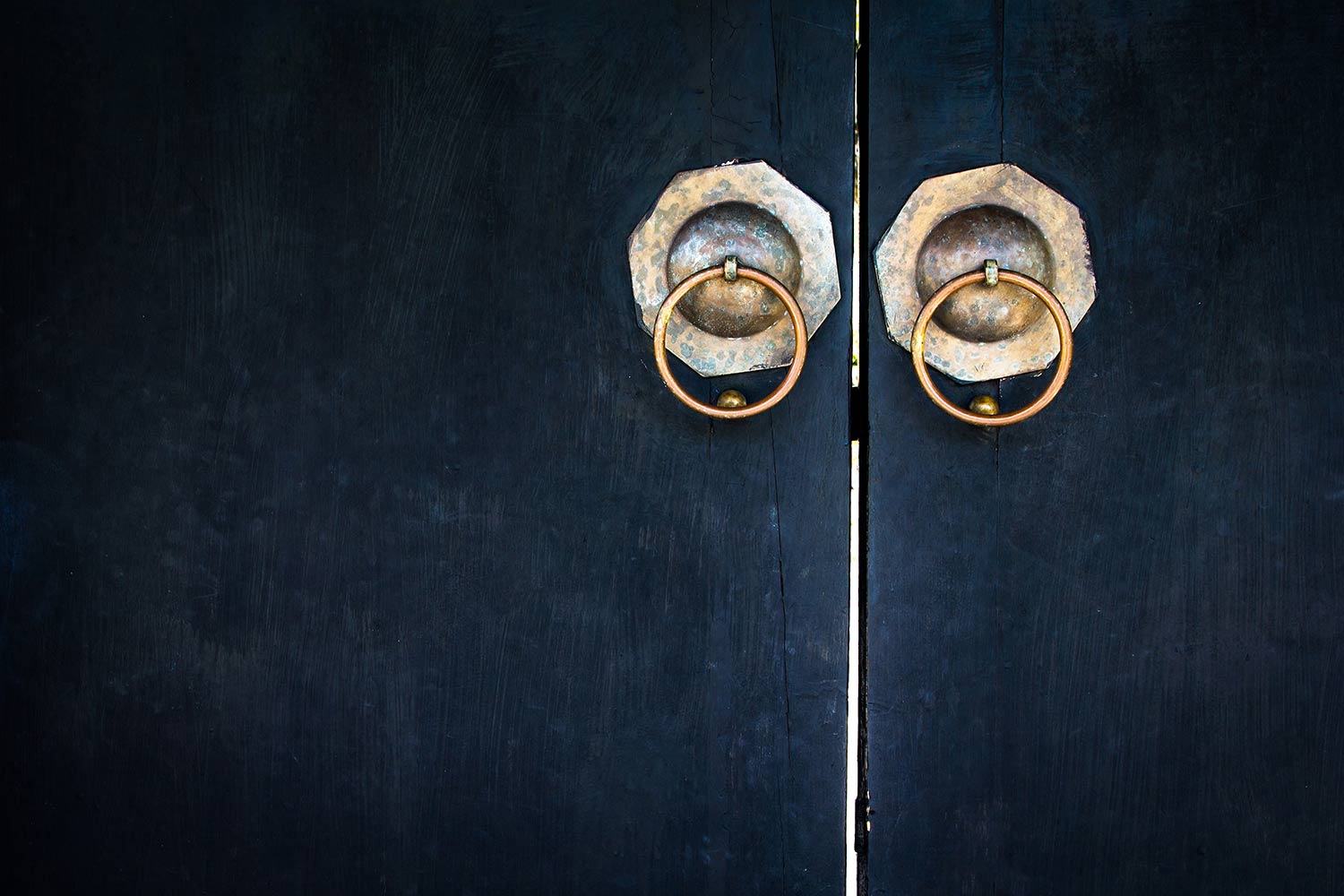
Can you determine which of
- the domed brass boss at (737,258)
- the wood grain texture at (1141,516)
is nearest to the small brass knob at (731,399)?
the domed brass boss at (737,258)

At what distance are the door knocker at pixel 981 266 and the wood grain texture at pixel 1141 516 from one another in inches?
0.6

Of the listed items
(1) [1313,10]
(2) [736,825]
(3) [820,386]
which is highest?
(1) [1313,10]

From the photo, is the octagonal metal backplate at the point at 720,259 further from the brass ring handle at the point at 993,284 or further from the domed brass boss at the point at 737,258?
the brass ring handle at the point at 993,284

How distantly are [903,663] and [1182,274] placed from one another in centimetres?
38

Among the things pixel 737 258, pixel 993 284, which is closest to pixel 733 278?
pixel 737 258

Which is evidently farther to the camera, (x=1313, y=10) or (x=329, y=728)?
(x=329, y=728)

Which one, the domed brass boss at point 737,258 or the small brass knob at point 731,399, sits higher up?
the domed brass boss at point 737,258

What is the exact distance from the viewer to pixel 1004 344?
0.74 metres

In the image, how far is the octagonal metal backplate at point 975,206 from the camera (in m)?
0.74

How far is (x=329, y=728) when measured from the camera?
83 centimetres

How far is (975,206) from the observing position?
741 mm

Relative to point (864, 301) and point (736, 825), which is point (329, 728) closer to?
point (736, 825)

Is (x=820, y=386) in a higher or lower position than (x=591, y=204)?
lower


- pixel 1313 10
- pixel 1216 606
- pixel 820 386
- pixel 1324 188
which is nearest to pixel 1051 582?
pixel 1216 606
